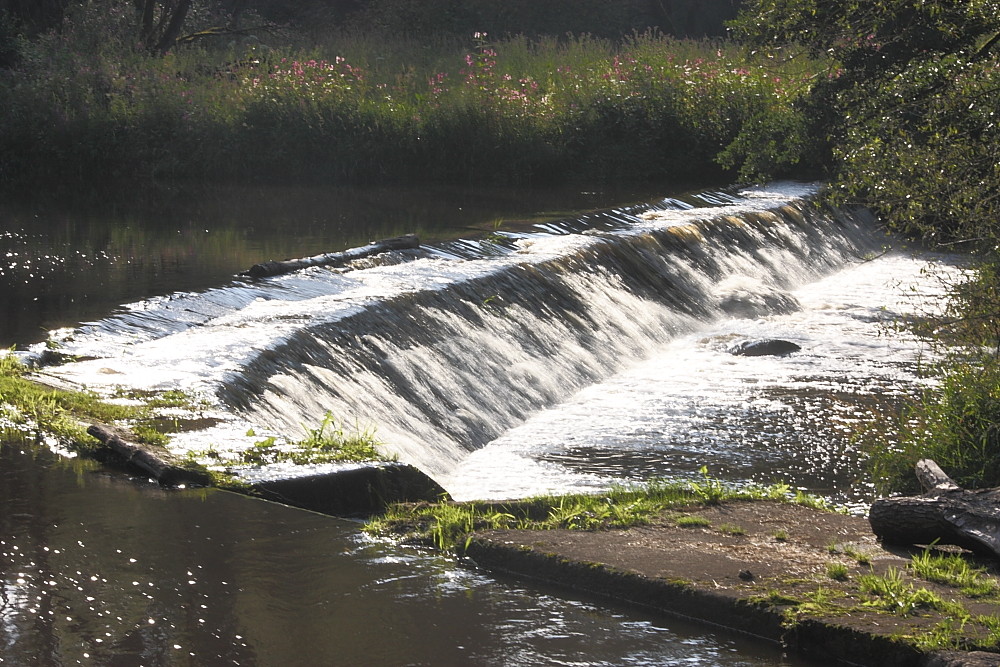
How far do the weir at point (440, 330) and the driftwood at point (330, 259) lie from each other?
0.79 feet

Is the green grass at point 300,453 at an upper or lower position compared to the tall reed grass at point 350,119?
lower

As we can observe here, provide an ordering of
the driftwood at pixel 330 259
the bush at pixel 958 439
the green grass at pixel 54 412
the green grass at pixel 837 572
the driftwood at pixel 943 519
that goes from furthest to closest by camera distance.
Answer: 1. the driftwood at pixel 330 259
2. the bush at pixel 958 439
3. the green grass at pixel 54 412
4. the driftwood at pixel 943 519
5. the green grass at pixel 837 572

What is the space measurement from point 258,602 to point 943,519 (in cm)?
335

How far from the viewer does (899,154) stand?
920 cm

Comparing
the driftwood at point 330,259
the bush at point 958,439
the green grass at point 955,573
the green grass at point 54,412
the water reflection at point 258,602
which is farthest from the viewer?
the driftwood at point 330,259

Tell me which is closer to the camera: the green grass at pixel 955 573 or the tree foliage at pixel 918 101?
the green grass at pixel 955 573

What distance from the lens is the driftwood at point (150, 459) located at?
6.34 meters

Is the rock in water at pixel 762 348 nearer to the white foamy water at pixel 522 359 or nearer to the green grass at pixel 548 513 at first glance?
the white foamy water at pixel 522 359

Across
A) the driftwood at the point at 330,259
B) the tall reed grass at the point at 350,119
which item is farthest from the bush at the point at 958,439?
the tall reed grass at the point at 350,119

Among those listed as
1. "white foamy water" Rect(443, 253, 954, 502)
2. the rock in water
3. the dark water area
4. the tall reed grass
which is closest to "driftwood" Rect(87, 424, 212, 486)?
"white foamy water" Rect(443, 253, 954, 502)

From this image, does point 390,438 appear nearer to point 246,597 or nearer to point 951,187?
point 246,597

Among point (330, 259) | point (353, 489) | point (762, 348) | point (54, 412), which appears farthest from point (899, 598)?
point (330, 259)

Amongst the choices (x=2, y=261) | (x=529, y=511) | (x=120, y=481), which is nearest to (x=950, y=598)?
(x=529, y=511)

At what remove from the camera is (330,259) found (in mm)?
12516
